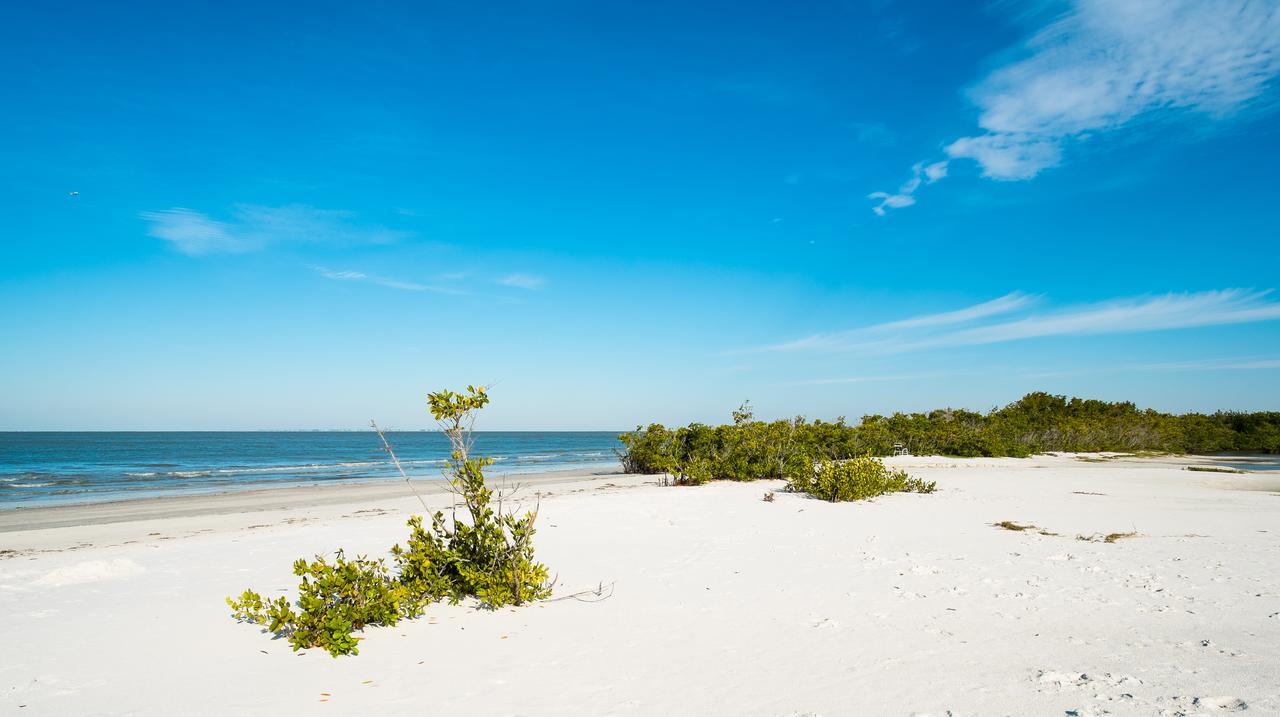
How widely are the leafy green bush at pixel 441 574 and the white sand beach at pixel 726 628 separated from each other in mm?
201

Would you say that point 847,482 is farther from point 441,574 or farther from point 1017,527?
point 441,574

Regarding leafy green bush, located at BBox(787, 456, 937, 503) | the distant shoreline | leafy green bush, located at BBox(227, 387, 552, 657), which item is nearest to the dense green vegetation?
leafy green bush, located at BBox(787, 456, 937, 503)

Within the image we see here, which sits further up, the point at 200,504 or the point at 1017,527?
the point at 1017,527

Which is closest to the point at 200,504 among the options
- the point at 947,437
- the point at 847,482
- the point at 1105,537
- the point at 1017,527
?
the point at 847,482

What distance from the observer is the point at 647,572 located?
8078 millimetres

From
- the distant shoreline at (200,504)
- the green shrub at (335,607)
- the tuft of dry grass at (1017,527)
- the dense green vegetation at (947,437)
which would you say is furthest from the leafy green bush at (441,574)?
the dense green vegetation at (947,437)

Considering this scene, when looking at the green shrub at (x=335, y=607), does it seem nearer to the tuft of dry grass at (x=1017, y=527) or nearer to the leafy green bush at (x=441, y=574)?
the leafy green bush at (x=441, y=574)

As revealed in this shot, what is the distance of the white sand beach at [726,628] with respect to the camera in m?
4.37

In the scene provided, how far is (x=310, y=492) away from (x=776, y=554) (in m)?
20.3

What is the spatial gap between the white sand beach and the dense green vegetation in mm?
8331

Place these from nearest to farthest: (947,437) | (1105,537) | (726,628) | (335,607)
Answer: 1. (335,607)
2. (726,628)
3. (1105,537)
4. (947,437)

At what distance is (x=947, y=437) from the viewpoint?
33.3 meters

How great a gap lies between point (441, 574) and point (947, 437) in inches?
1250

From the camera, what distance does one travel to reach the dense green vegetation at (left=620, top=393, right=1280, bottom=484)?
2133 centimetres
